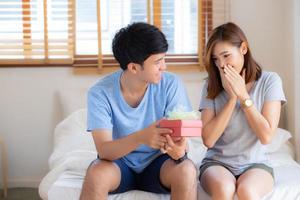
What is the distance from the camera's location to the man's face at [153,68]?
1.87 metres

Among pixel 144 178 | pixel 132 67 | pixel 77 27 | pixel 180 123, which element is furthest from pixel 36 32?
pixel 180 123

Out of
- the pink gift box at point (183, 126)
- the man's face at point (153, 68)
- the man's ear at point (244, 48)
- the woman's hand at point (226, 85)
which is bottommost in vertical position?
the pink gift box at point (183, 126)

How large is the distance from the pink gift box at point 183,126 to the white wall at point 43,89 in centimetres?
182

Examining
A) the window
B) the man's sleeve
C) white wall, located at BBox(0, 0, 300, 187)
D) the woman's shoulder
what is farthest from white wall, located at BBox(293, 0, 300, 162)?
the man's sleeve

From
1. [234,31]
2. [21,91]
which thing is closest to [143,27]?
[234,31]

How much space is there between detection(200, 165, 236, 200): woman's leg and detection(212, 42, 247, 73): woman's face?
42 centimetres

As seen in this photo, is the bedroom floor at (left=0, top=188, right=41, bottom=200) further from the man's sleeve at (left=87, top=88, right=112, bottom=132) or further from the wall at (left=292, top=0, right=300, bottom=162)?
the wall at (left=292, top=0, right=300, bottom=162)

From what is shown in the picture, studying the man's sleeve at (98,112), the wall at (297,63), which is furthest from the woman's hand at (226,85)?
the wall at (297,63)

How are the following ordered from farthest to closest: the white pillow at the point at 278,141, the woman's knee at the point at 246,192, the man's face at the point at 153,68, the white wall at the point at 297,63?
the white wall at the point at 297,63 < the white pillow at the point at 278,141 < the man's face at the point at 153,68 < the woman's knee at the point at 246,192

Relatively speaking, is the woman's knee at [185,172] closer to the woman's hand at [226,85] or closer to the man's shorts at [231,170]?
the man's shorts at [231,170]

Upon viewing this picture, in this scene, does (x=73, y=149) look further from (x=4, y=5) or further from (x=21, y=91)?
(x=4, y=5)

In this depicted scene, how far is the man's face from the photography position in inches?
73.7

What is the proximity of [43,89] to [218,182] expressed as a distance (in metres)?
2.00

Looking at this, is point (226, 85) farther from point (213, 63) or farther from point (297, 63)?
point (297, 63)
